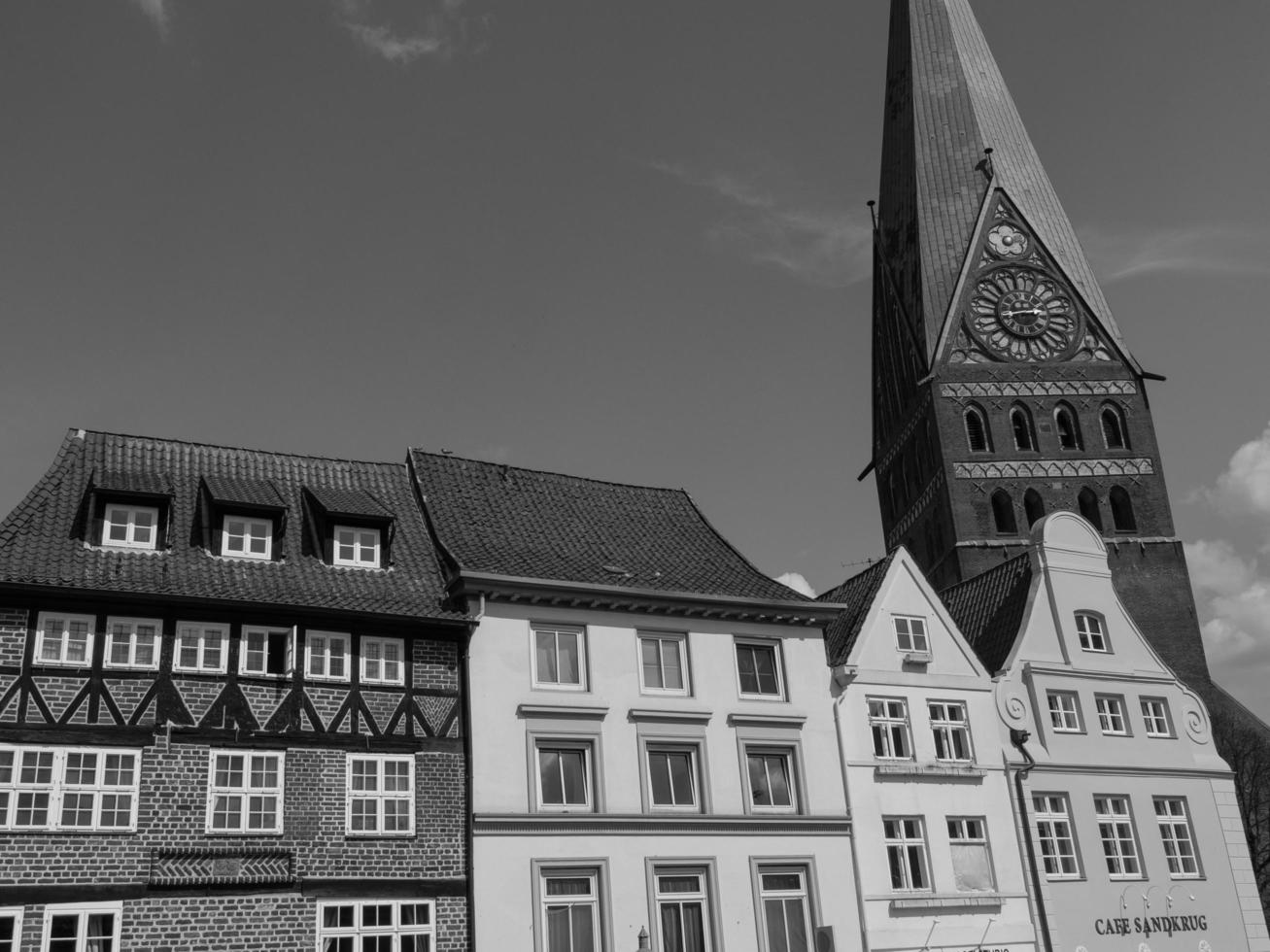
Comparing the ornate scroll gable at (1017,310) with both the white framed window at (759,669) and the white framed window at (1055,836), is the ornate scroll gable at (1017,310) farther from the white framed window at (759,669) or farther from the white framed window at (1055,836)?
the white framed window at (759,669)

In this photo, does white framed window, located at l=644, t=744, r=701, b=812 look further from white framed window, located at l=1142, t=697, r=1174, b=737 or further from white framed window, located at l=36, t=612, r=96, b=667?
white framed window, located at l=1142, t=697, r=1174, b=737

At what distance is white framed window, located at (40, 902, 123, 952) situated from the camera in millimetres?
24047

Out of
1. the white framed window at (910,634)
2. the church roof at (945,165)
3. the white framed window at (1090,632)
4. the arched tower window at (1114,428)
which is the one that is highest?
the church roof at (945,165)

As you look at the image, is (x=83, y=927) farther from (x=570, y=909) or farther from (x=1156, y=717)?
(x=1156, y=717)

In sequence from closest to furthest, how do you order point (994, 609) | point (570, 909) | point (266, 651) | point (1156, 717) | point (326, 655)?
1. point (266, 651)
2. point (326, 655)
3. point (570, 909)
4. point (1156, 717)
5. point (994, 609)

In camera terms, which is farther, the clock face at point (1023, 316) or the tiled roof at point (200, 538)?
the clock face at point (1023, 316)

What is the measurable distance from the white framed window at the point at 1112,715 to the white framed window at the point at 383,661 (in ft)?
61.1

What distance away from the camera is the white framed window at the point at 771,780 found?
31.7m

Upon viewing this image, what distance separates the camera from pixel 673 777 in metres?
31.0

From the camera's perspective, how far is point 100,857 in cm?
2478

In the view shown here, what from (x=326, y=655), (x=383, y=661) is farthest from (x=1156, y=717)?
(x=326, y=655)

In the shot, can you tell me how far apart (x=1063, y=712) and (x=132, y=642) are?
2278 centimetres

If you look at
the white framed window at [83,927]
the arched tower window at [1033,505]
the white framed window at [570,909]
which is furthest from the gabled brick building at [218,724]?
the arched tower window at [1033,505]

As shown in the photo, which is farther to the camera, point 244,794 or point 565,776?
point 565,776
